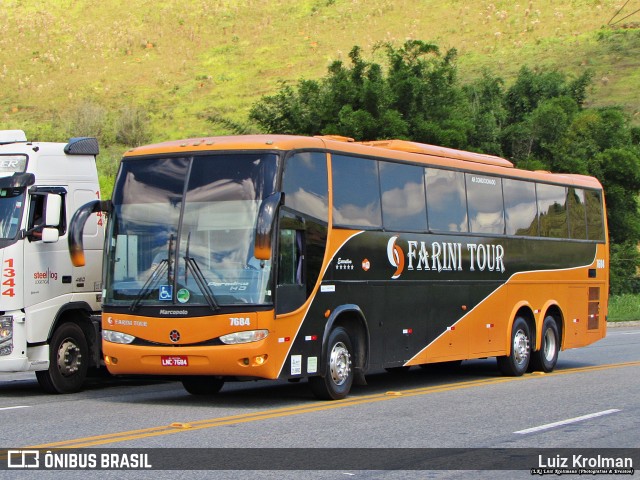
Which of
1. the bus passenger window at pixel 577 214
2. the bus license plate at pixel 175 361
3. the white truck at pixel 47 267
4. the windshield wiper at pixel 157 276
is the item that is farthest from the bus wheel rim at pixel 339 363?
the bus passenger window at pixel 577 214

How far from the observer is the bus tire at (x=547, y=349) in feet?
62.5

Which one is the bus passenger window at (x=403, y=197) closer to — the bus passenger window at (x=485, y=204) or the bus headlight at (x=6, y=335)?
the bus passenger window at (x=485, y=204)

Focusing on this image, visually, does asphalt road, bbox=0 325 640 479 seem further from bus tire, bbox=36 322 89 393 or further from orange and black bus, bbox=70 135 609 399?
orange and black bus, bbox=70 135 609 399

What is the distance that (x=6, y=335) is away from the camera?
13938 mm

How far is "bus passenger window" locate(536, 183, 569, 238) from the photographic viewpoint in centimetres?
1953

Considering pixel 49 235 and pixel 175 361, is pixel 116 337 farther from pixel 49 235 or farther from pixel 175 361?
pixel 49 235

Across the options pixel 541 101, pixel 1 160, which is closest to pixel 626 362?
pixel 1 160

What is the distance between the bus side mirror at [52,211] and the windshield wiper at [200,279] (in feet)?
8.26

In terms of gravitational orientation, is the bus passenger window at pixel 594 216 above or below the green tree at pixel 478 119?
below

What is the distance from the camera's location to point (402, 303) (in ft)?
49.9

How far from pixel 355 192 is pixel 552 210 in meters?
6.80

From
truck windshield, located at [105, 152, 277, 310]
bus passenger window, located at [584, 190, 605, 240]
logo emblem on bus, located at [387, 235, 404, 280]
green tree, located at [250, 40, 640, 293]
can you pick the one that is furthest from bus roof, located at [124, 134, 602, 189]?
green tree, located at [250, 40, 640, 293]

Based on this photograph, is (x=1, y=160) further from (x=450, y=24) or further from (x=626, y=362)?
(x=450, y=24)

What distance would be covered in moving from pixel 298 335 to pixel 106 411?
2422 mm
